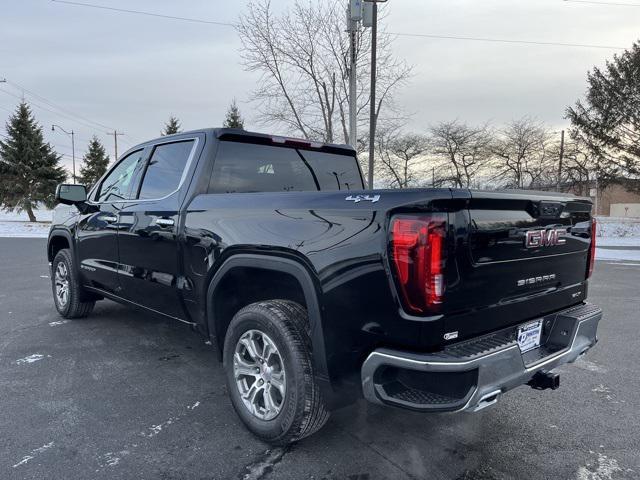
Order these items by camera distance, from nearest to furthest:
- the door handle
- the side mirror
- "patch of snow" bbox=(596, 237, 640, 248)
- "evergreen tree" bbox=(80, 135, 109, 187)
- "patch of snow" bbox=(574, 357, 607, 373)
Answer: the door handle → "patch of snow" bbox=(574, 357, 607, 373) → the side mirror → "patch of snow" bbox=(596, 237, 640, 248) → "evergreen tree" bbox=(80, 135, 109, 187)

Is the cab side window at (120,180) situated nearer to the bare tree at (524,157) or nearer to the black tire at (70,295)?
the black tire at (70,295)

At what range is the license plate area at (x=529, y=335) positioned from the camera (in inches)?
103

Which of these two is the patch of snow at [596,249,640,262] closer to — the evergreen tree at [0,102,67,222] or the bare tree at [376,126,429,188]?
the bare tree at [376,126,429,188]

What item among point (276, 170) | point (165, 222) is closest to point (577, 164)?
point (276, 170)

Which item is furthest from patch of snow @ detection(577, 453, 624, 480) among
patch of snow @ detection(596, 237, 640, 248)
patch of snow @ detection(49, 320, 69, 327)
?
patch of snow @ detection(596, 237, 640, 248)

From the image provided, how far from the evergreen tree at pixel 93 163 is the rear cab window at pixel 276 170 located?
46.7m

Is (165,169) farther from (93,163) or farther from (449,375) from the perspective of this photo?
(93,163)

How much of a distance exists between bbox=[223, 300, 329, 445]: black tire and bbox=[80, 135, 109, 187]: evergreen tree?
47.9 meters

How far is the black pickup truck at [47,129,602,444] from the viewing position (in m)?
2.17

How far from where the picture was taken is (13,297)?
23.1 feet

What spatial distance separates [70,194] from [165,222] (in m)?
1.74

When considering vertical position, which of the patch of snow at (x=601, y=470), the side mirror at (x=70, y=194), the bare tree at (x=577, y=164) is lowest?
the patch of snow at (x=601, y=470)

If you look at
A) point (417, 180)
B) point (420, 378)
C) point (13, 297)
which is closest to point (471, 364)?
point (420, 378)

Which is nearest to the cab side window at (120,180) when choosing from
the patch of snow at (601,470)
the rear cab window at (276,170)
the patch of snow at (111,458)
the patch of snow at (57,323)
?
the rear cab window at (276,170)
